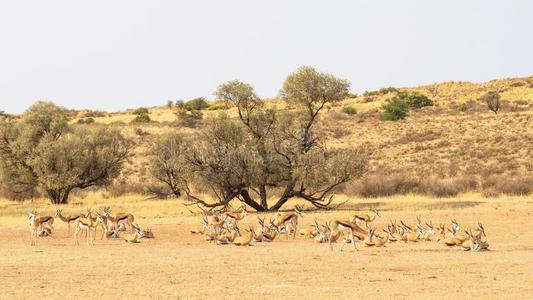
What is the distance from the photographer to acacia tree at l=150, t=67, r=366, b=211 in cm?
3475

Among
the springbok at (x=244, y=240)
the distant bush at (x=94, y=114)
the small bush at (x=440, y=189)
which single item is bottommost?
the small bush at (x=440, y=189)

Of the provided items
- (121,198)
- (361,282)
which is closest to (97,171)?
(121,198)

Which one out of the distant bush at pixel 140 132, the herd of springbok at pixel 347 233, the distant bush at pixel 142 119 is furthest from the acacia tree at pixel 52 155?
the distant bush at pixel 142 119

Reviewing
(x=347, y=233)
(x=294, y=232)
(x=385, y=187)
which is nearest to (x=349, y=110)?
(x=385, y=187)

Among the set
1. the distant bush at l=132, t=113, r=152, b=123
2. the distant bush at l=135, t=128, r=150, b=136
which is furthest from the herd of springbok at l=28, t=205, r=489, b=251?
the distant bush at l=132, t=113, r=152, b=123

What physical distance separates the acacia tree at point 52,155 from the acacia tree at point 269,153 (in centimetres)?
823

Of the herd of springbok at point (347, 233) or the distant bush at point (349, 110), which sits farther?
the distant bush at point (349, 110)

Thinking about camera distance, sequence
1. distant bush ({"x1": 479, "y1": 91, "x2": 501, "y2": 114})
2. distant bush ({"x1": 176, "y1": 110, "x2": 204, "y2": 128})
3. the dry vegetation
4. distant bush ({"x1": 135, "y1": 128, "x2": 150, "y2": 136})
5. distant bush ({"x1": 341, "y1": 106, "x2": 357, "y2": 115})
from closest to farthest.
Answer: the dry vegetation → distant bush ({"x1": 135, "y1": 128, "x2": 150, "y2": 136}) → distant bush ({"x1": 479, "y1": 91, "x2": 501, "y2": 114}) → distant bush ({"x1": 176, "y1": 110, "x2": 204, "y2": 128}) → distant bush ({"x1": 341, "y1": 106, "x2": 357, "y2": 115})

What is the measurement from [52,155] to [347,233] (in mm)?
23442

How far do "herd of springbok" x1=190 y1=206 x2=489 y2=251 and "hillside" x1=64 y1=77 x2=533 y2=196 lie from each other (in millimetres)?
12973

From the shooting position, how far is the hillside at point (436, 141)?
4312 centimetres

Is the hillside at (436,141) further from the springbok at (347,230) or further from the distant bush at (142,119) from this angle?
the springbok at (347,230)

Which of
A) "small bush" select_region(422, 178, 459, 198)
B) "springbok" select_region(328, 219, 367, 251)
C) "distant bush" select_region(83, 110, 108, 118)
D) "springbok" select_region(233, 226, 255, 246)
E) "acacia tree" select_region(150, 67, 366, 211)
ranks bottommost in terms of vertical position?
"small bush" select_region(422, 178, 459, 198)

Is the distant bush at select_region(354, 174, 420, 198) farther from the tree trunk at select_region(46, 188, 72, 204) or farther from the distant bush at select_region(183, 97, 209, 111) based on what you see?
the distant bush at select_region(183, 97, 209, 111)
